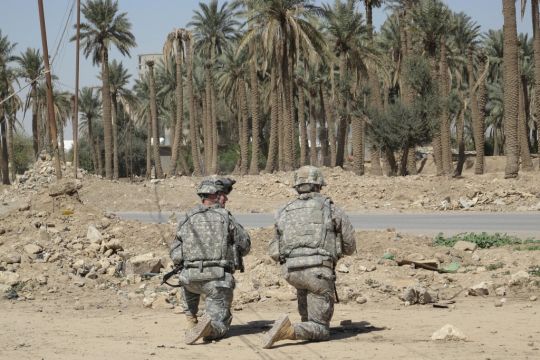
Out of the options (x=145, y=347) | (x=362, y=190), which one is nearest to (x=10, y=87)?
(x=362, y=190)

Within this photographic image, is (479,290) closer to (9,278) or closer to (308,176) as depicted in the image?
(308,176)

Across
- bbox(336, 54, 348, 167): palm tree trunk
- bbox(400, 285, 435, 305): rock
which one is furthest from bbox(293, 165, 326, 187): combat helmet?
bbox(336, 54, 348, 167): palm tree trunk

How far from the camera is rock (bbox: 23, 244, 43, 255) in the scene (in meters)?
14.0

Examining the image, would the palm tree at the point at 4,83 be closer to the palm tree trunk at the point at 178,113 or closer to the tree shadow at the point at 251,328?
the palm tree trunk at the point at 178,113

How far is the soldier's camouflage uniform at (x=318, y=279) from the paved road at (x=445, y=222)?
9319 mm

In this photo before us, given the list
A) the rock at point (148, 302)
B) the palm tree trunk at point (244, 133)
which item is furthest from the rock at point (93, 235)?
the palm tree trunk at point (244, 133)

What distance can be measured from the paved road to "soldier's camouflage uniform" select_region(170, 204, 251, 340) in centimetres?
957

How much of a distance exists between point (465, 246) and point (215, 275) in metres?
6.52

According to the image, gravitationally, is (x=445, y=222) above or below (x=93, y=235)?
below

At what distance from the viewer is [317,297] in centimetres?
807

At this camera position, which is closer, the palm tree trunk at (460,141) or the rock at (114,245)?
the rock at (114,245)

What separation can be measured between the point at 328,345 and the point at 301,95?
52028 millimetres

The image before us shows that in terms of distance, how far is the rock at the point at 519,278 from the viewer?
445 inches

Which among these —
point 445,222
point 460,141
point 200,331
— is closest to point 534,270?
point 200,331
